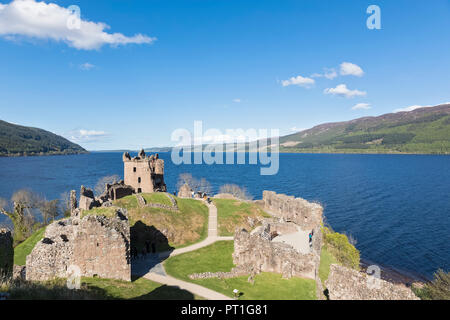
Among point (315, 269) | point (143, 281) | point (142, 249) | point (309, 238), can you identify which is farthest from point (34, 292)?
point (309, 238)

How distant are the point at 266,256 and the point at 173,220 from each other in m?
16.6

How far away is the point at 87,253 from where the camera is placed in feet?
82.4

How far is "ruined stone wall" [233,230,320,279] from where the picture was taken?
31672 millimetres

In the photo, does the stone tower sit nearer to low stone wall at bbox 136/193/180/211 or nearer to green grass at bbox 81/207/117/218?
low stone wall at bbox 136/193/180/211

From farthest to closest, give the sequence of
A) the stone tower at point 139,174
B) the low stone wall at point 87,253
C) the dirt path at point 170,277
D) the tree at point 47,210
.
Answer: the tree at point 47,210, the stone tower at point 139,174, the dirt path at point 170,277, the low stone wall at point 87,253

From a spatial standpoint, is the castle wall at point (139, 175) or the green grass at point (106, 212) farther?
the castle wall at point (139, 175)

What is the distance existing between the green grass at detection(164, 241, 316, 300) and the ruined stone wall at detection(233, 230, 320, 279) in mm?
952

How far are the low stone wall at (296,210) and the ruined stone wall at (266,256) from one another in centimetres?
1267

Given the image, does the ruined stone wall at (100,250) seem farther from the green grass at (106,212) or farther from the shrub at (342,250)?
the shrub at (342,250)

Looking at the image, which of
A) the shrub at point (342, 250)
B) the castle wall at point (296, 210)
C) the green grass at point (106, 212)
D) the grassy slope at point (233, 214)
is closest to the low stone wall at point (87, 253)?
the green grass at point (106, 212)

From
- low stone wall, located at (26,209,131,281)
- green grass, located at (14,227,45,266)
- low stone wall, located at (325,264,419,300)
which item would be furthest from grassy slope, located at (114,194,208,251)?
low stone wall, located at (325,264,419,300)

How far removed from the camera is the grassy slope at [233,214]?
45213mm

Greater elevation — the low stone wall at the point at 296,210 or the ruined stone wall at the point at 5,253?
the ruined stone wall at the point at 5,253

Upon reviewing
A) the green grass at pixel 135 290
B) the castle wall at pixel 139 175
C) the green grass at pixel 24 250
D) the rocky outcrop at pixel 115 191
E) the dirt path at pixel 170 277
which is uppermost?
the castle wall at pixel 139 175
